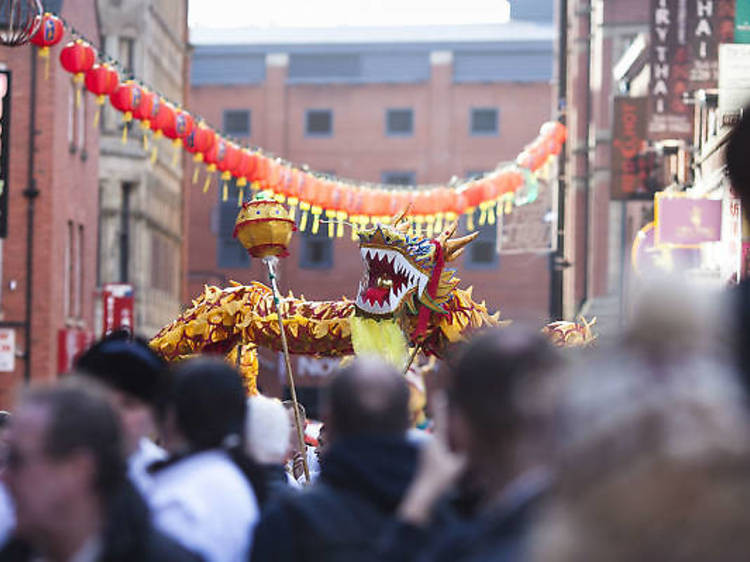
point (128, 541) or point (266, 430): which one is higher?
point (266, 430)

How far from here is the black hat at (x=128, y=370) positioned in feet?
18.0

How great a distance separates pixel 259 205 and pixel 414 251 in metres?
1.38

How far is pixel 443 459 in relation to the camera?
4.10 m

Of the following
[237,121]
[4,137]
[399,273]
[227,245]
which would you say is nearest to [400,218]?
[399,273]

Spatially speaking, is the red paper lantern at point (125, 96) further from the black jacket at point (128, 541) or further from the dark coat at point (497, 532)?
the dark coat at point (497, 532)

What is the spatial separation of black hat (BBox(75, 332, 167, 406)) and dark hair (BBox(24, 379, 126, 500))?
131 cm

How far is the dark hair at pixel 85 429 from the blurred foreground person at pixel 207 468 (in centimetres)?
76

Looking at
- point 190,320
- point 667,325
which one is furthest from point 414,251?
point 667,325

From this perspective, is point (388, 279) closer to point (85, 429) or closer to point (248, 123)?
point (85, 429)

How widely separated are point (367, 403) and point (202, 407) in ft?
2.59

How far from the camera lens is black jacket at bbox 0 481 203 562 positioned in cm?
405

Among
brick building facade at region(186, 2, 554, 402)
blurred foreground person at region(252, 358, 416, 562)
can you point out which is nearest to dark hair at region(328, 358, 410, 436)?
blurred foreground person at region(252, 358, 416, 562)

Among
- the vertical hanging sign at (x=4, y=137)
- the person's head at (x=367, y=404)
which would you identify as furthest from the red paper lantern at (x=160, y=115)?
the person's head at (x=367, y=404)

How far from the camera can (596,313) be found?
37.2 metres
